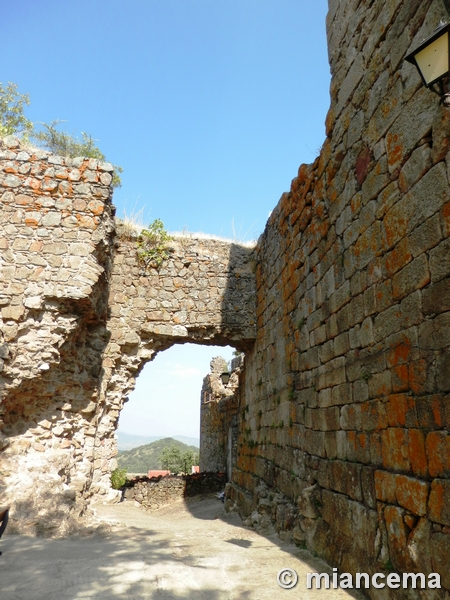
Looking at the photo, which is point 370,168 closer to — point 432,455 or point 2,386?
point 432,455

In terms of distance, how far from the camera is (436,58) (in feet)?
8.00

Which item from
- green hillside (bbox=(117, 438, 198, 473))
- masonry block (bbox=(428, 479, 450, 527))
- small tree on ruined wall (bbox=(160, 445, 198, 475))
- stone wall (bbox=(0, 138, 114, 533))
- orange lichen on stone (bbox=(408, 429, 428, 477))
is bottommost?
green hillside (bbox=(117, 438, 198, 473))

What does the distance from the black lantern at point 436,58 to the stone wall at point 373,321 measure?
21 centimetres

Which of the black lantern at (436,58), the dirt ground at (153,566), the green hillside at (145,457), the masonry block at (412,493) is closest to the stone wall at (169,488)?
the dirt ground at (153,566)

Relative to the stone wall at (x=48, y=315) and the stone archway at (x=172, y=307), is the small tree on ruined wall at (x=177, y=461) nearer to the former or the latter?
the stone archway at (x=172, y=307)

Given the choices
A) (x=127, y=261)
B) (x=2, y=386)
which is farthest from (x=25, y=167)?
(x=2, y=386)

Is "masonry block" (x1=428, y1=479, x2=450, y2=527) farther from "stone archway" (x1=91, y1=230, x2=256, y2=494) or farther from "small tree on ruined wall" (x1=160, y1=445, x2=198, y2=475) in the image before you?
A: "small tree on ruined wall" (x1=160, y1=445, x2=198, y2=475)

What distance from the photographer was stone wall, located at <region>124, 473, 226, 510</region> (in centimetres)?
1070

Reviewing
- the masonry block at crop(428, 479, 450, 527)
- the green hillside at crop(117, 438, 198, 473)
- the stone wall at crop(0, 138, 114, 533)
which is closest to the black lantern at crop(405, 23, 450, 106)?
the masonry block at crop(428, 479, 450, 527)

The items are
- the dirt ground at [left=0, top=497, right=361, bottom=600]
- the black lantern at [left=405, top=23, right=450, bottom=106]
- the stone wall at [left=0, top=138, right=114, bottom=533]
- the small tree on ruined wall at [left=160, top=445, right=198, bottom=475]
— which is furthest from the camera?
the small tree on ruined wall at [left=160, top=445, right=198, bottom=475]

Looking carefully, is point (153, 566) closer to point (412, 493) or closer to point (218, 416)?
point (412, 493)

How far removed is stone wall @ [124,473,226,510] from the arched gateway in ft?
12.8

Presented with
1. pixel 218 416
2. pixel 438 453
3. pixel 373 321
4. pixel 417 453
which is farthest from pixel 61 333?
pixel 218 416

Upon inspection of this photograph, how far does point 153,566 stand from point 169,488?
26.5 ft
